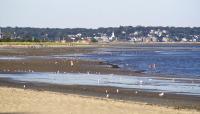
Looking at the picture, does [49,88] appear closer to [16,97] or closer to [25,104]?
[16,97]

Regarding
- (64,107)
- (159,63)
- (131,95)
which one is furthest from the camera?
(159,63)

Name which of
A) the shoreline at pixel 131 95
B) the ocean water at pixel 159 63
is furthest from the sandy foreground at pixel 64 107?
the ocean water at pixel 159 63

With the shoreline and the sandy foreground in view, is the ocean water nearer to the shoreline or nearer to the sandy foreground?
the shoreline

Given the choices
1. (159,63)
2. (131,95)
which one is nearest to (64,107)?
(131,95)

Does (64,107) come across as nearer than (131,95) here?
Yes

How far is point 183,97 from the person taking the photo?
2638 cm

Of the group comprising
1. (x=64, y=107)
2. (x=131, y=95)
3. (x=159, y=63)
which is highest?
(x=64, y=107)

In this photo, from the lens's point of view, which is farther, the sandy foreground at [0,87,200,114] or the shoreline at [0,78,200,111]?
the shoreline at [0,78,200,111]

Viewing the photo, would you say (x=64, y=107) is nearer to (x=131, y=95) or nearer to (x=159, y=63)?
(x=131, y=95)

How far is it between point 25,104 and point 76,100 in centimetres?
304

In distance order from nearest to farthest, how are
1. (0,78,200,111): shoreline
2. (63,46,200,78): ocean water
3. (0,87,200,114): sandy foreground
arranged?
(0,87,200,114): sandy foreground < (0,78,200,111): shoreline < (63,46,200,78): ocean water

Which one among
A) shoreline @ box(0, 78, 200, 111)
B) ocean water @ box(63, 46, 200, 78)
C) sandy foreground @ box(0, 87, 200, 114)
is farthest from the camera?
ocean water @ box(63, 46, 200, 78)

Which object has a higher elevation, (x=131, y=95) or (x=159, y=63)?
(x=131, y=95)

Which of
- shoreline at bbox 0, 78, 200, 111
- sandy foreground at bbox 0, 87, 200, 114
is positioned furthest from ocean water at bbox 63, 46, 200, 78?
sandy foreground at bbox 0, 87, 200, 114
